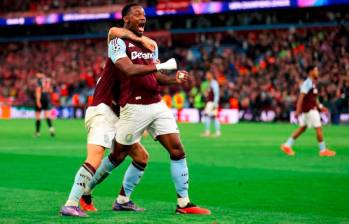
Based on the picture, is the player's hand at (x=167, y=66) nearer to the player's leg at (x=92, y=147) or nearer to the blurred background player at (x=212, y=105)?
the player's leg at (x=92, y=147)

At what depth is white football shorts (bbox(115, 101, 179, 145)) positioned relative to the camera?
10.2 meters

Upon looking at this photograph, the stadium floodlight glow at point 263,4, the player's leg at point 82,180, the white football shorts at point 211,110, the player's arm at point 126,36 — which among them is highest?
the stadium floodlight glow at point 263,4

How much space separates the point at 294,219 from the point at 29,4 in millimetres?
55031

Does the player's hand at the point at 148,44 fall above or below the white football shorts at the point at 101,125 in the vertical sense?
above

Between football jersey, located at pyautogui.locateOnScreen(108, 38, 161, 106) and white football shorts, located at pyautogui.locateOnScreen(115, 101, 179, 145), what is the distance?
0.09 m

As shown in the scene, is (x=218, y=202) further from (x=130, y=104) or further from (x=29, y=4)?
(x=29, y=4)

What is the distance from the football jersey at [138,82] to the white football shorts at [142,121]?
89 mm

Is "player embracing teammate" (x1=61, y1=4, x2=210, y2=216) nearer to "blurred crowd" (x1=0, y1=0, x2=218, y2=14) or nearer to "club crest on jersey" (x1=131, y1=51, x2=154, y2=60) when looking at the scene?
"club crest on jersey" (x1=131, y1=51, x2=154, y2=60)

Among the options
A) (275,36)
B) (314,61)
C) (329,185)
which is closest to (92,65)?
(275,36)

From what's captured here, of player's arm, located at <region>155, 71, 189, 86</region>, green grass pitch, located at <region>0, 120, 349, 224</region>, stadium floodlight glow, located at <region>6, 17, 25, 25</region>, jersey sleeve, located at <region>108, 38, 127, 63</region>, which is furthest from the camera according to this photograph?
stadium floodlight glow, located at <region>6, 17, 25, 25</region>

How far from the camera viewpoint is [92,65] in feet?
191

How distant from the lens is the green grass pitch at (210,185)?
1004cm

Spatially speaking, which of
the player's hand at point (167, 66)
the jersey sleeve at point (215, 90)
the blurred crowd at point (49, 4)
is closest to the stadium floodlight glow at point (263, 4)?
the blurred crowd at point (49, 4)

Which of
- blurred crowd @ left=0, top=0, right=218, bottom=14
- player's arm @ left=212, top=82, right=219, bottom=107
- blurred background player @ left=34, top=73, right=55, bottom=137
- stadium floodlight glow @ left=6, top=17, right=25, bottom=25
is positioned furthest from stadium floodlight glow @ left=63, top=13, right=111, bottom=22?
player's arm @ left=212, top=82, right=219, bottom=107
